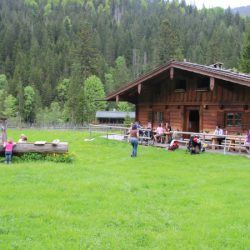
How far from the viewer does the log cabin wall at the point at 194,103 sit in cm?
2184

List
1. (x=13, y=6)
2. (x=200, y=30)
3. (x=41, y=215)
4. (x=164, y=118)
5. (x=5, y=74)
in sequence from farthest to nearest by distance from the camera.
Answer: (x=13, y=6) → (x=200, y=30) → (x=5, y=74) → (x=164, y=118) → (x=41, y=215)

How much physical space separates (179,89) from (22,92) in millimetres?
80359

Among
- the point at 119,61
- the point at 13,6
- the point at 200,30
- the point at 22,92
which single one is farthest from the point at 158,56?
the point at 13,6

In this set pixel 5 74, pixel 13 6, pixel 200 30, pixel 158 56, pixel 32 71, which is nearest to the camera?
pixel 158 56

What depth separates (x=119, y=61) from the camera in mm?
128875

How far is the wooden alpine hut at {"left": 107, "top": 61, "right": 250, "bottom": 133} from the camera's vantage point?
21516 millimetres

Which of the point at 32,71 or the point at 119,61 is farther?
the point at 119,61

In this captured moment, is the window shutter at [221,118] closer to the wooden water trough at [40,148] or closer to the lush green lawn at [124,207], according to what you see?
the lush green lawn at [124,207]

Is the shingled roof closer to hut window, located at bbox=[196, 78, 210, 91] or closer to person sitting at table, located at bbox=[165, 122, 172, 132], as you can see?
hut window, located at bbox=[196, 78, 210, 91]

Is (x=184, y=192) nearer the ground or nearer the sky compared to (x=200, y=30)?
nearer the ground

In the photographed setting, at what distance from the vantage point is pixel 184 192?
35.4 ft

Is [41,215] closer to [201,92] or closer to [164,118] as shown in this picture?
[201,92]

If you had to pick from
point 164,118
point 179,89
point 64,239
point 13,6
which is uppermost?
point 13,6

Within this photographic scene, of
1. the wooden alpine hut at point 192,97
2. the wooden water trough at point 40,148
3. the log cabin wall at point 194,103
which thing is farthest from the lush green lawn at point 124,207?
the log cabin wall at point 194,103
